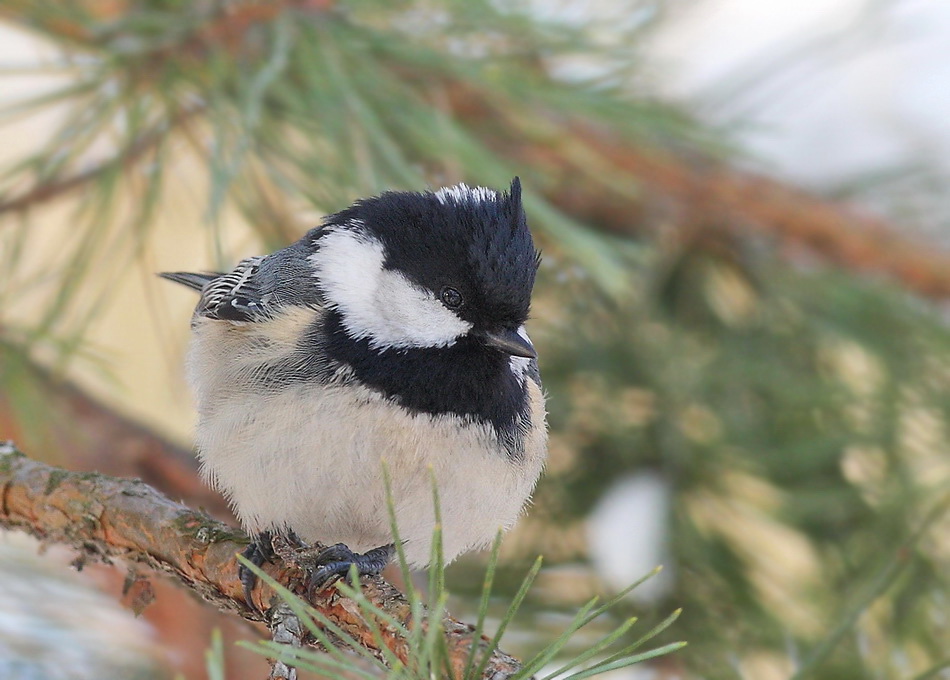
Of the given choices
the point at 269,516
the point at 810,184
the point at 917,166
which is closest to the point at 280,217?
the point at 269,516

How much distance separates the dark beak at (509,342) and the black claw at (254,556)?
0.26m

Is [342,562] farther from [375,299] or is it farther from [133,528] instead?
[375,299]

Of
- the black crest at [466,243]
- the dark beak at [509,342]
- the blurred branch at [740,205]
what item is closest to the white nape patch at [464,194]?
the black crest at [466,243]

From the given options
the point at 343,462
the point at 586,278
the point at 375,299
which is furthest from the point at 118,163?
the point at 586,278

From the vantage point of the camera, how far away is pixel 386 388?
866mm

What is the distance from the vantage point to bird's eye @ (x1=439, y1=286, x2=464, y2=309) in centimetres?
91

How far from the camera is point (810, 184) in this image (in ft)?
5.14

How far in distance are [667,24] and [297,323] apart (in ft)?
2.85

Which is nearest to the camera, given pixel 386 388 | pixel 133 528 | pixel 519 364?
pixel 133 528

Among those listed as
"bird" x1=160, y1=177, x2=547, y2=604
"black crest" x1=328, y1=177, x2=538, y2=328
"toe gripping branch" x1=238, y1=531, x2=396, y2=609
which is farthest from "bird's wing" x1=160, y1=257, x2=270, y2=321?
"toe gripping branch" x1=238, y1=531, x2=396, y2=609

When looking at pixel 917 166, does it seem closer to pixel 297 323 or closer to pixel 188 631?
pixel 297 323

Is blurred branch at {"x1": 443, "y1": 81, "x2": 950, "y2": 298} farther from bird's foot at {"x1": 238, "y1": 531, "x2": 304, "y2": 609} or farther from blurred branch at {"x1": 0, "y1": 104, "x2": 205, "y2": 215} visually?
bird's foot at {"x1": 238, "y1": 531, "x2": 304, "y2": 609}

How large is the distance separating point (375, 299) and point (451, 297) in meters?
0.08

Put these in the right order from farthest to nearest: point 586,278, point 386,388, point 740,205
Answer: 1. point 740,205
2. point 586,278
3. point 386,388
